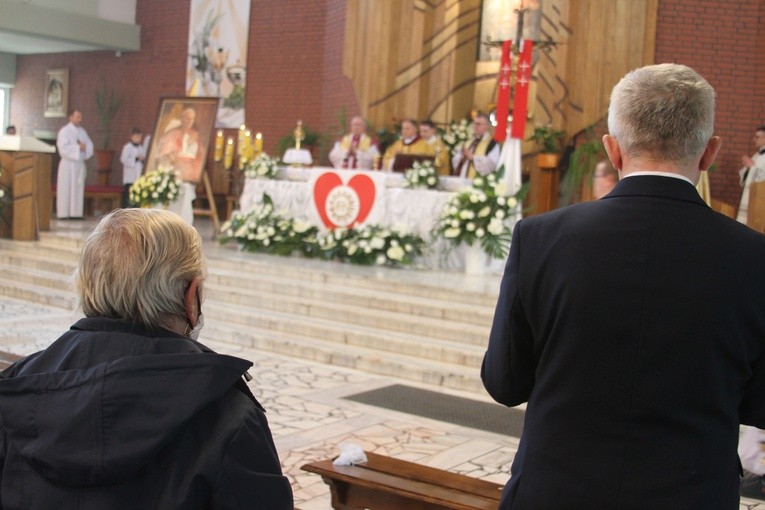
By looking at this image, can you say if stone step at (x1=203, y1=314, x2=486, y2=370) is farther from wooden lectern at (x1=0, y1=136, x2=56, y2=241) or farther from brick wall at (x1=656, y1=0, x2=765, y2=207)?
brick wall at (x1=656, y1=0, x2=765, y2=207)

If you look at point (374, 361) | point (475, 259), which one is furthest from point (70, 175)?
point (374, 361)

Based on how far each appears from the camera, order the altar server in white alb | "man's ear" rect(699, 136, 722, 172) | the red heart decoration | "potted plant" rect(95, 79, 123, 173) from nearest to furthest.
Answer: "man's ear" rect(699, 136, 722, 172) < the red heart decoration < the altar server in white alb < "potted plant" rect(95, 79, 123, 173)

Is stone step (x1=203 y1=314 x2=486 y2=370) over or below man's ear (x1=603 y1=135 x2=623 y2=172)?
below

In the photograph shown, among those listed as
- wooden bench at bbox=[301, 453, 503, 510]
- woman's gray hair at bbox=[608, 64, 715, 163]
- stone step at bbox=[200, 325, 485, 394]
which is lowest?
stone step at bbox=[200, 325, 485, 394]

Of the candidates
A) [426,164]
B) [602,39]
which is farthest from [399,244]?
[602,39]

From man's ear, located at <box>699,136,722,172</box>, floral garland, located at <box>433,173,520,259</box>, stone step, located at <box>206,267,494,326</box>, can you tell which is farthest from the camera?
floral garland, located at <box>433,173,520,259</box>

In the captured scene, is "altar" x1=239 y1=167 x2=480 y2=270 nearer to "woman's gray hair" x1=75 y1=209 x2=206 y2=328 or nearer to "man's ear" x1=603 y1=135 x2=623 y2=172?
"man's ear" x1=603 y1=135 x2=623 y2=172

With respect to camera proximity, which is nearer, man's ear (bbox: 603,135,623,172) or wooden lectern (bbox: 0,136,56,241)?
man's ear (bbox: 603,135,623,172)

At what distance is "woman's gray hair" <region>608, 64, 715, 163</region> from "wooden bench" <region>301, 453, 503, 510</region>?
1.42 m

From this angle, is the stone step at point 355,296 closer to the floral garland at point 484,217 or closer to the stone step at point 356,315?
the stone step at point 356,315

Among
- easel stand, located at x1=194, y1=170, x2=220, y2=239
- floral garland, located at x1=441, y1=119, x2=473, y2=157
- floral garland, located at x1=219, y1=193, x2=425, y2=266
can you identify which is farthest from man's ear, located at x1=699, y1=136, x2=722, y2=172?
floral garland, located at x1=441, y1=119, x2=473, y2=157

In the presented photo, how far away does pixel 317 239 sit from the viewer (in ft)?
34.4

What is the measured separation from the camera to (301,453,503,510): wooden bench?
285 cm

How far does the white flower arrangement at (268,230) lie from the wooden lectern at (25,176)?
96.6 inches
